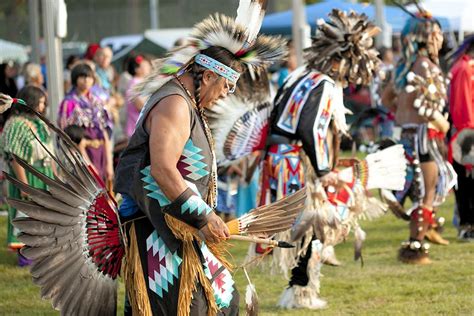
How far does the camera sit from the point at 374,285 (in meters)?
6.36

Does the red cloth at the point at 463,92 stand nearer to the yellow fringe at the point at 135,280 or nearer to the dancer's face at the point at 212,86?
the dancer's face at the point at 212,86

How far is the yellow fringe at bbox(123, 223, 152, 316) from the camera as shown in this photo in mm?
3697

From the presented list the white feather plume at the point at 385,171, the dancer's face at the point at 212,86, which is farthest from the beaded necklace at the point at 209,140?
the white feather plume at the point at 385,171

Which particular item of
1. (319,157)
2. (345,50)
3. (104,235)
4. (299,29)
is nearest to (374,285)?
(319,157)

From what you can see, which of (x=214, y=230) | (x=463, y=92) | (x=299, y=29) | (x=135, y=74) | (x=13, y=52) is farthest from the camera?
(x=13, y=52)

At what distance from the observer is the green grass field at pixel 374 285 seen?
576 cm

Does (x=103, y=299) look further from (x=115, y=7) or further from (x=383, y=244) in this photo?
(x=115, y=7)

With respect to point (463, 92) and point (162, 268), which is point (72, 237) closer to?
point (162, 268)

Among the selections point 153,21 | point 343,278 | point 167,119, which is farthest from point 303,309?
point 153,21

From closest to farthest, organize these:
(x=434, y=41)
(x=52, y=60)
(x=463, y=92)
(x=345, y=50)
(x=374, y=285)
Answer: (x=345, y=50), (x=374, y=285), (x=434, y=41), (x=463, y=92), (x=52, y=60)

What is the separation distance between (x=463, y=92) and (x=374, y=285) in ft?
5.93

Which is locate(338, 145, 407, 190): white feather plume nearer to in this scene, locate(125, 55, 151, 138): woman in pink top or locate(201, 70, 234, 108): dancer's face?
locate(201, 70, 234, 108): dancer's face

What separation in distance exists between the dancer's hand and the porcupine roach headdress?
374cm

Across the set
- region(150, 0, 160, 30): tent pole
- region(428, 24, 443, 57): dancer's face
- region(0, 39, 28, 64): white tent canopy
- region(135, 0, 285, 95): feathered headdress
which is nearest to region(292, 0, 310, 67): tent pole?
region(428, 24, 443, 57): dancer's face
